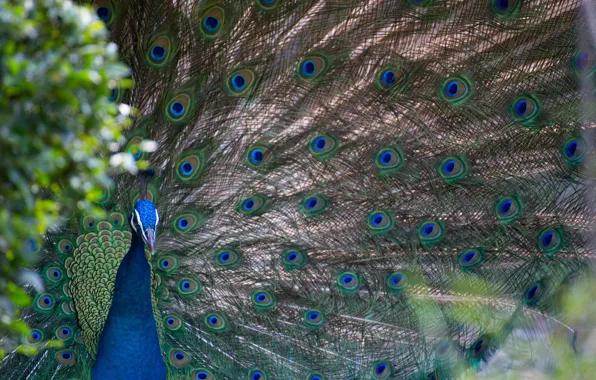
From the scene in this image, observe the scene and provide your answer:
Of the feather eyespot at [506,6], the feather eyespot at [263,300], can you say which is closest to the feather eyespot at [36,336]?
the feather eyespot at [263,300]

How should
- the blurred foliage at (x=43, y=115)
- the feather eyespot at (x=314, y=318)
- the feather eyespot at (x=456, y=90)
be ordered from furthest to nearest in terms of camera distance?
the feather eyespot at (x=314, y=318) → the feather eyespot at (x=456, y=90) → the blurred foliage at (x=43, y=115)

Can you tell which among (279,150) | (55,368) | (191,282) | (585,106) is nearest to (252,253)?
(191,282)

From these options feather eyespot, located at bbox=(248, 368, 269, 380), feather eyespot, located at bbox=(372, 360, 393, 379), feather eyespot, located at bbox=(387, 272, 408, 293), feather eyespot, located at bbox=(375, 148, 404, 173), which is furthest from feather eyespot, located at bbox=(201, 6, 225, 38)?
feather eyespot, located at bbox=(372, 360, 393, 379)

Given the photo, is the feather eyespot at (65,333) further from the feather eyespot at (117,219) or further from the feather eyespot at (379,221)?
the feather eyespot at (379,221)

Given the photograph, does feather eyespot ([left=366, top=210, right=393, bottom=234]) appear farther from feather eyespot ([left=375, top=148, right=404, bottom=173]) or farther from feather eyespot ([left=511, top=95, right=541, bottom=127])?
feather eyespot ([left=511, top=95, right=541, bottom=127])

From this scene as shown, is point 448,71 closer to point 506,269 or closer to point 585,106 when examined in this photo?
point 585,106
